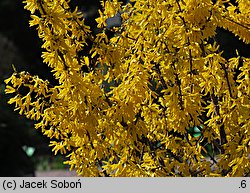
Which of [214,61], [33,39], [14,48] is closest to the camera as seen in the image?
[214,61]

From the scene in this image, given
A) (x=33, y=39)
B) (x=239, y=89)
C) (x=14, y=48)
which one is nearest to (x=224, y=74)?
(x=239, y=89)

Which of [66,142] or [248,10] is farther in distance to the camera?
[248,10]

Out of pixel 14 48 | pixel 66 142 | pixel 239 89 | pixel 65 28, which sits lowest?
pixel 14 48

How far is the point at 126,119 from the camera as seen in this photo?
3.88 meters

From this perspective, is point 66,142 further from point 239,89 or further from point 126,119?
point 239,89

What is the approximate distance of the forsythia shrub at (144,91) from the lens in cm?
377

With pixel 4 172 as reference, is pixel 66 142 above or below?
above

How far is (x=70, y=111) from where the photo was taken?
385cm

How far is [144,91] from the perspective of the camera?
3717 millimetres

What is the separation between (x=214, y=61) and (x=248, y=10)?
66cm

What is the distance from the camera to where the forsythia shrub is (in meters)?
3.77

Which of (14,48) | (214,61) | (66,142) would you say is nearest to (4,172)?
(66,142)

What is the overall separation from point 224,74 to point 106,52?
711mm

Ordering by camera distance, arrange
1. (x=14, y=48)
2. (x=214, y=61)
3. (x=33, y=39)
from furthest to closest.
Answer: (x=14, y=48) < (x=33, y=39) < (x=214, y=61)
